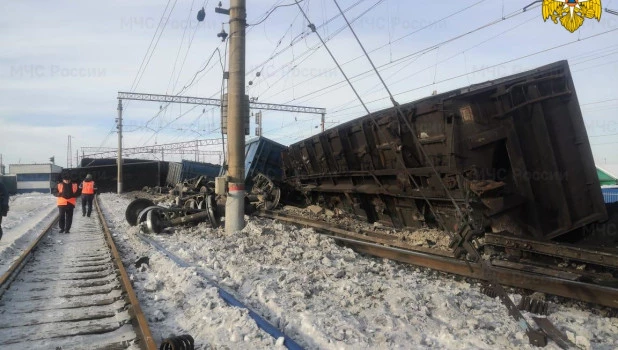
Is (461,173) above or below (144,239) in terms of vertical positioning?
above

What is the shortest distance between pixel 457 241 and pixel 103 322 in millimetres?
3986

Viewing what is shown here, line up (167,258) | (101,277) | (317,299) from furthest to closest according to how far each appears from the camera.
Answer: (167,258) → (101,277) → (317,299)

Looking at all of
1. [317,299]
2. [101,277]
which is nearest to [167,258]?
[101,277]

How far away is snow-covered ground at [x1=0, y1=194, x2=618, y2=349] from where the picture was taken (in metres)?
3.86

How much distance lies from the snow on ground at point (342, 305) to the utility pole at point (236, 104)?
9.20 feet


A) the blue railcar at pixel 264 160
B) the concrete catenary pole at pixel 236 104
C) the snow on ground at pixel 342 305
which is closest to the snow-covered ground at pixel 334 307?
the snow on ground at pixel 342 305

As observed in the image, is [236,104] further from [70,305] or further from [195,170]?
[195,170]

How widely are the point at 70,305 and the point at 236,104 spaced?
5962mm

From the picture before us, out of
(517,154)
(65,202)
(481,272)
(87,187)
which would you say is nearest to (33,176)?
(87,187)

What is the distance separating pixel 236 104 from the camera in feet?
33.2

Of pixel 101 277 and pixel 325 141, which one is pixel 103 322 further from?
pixel 325 141

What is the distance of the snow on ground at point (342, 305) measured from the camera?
3877 mm

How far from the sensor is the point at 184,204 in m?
13.7

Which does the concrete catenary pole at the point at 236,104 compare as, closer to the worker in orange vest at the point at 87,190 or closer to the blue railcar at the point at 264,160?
the blue railcar at the point at 264,160
